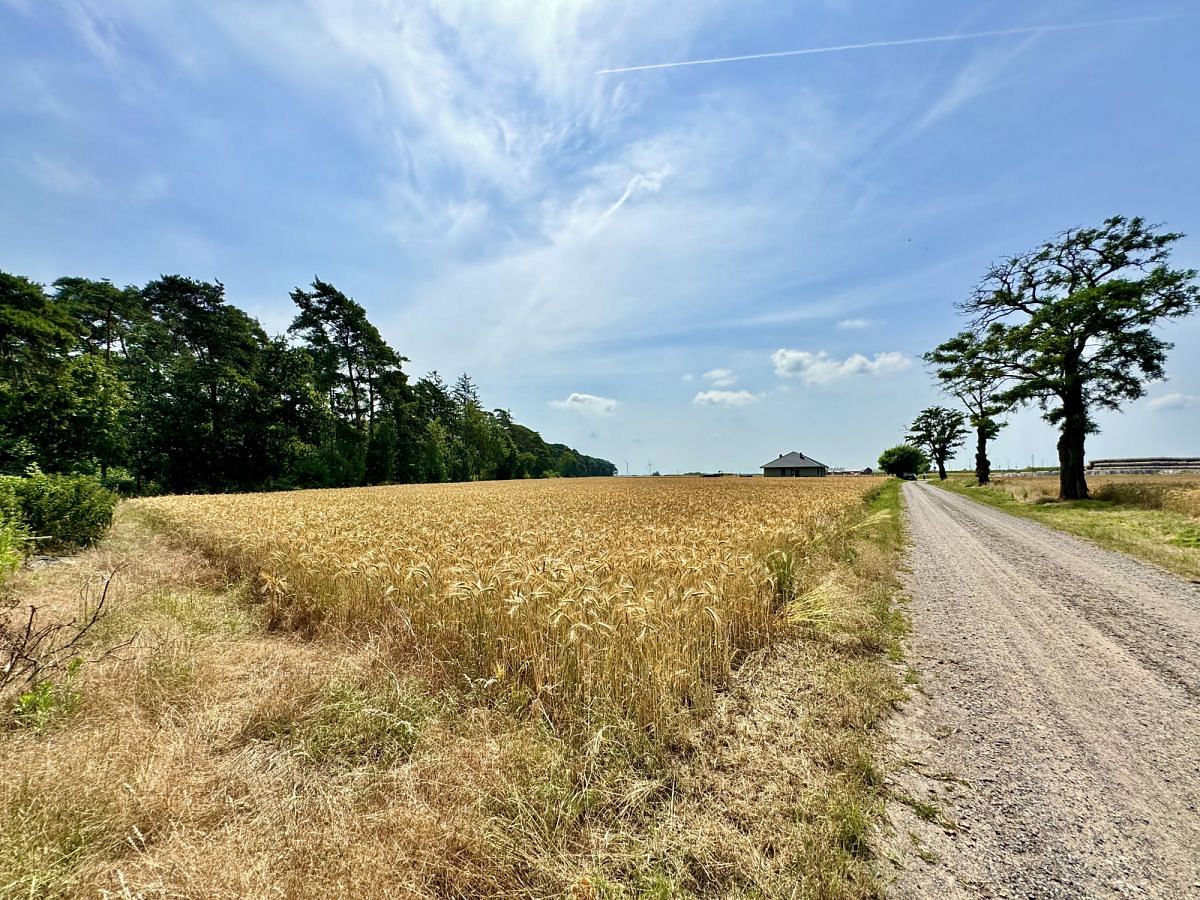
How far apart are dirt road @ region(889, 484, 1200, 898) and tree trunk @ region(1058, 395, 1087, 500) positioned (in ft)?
67.0

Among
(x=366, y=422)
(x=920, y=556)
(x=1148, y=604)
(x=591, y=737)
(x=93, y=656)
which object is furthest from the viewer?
(x=366, y=422)

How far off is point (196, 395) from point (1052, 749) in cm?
4934

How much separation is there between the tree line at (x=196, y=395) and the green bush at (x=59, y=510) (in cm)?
1284

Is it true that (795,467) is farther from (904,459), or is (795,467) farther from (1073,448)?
(1073,448)

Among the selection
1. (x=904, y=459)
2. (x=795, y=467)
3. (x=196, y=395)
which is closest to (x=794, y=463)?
(x=795, y=467)

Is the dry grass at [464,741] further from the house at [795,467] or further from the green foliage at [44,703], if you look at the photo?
the house at [795,467]

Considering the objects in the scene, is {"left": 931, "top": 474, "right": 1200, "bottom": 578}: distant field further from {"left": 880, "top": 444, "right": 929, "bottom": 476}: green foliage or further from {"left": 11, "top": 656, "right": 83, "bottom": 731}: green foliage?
{"left": 880, "top": 444, "right": 929, "bottom": 476}: green foliage

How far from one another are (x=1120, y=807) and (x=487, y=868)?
3797 millimetres

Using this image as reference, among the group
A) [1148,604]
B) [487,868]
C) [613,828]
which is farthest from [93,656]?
[1148,604]

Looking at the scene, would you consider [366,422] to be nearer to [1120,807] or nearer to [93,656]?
[93,656]

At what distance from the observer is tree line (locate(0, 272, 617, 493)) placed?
19.7m

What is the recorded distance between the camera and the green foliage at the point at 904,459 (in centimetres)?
9038

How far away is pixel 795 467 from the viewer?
299 feet

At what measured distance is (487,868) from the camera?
6.77 ft
